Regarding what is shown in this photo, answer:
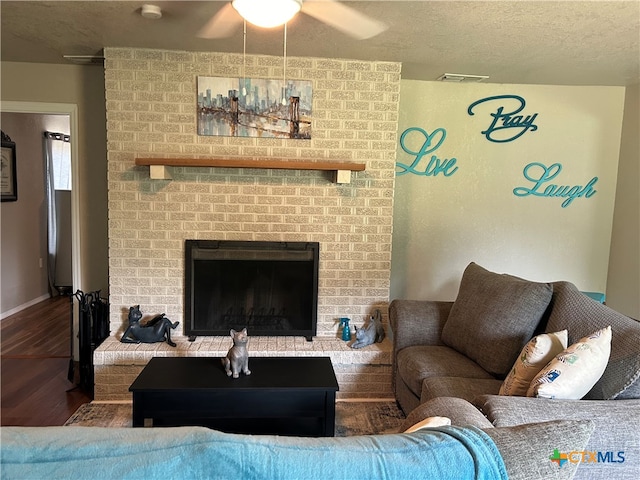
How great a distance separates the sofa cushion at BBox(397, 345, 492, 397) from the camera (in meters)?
2.18

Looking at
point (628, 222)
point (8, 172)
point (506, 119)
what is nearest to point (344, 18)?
point (506, 119)

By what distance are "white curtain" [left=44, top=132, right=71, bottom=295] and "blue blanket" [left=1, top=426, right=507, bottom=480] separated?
527cm

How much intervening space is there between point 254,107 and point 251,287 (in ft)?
4.01

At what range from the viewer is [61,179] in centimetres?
544

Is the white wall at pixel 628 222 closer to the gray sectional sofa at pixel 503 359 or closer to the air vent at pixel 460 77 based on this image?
the air vent at pixel 460 77

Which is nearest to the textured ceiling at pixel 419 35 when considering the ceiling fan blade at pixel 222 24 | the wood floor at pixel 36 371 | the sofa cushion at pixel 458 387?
the ceiling fan blade at pixel 222 24

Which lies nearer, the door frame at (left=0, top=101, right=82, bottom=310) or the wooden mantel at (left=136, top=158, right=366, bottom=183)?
the wooden mantel at (left=136, top=158, right=366, bottom=183)

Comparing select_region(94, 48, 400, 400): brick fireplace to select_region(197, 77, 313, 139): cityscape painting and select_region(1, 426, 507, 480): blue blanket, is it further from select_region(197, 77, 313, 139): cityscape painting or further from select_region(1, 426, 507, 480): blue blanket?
select_region(1, 426, 507, 480): blue blanket

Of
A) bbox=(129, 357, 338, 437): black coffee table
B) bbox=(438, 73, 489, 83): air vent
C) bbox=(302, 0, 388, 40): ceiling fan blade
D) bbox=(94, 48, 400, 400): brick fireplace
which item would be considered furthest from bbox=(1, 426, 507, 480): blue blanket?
bbox=(438, 73, 489, 83): air vent

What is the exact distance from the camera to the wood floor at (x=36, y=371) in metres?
2.57

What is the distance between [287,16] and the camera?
1720mm

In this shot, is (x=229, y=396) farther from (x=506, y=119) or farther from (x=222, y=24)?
(x=506, y=119)

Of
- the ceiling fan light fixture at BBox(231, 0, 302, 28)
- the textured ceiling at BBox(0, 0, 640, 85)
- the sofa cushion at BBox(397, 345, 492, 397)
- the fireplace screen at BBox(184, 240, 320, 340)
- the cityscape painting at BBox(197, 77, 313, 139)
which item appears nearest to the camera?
the ceiling fan light fixture at BBox(231, 0, 302, 28)

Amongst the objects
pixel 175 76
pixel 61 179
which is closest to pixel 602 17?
pixel 175 76
